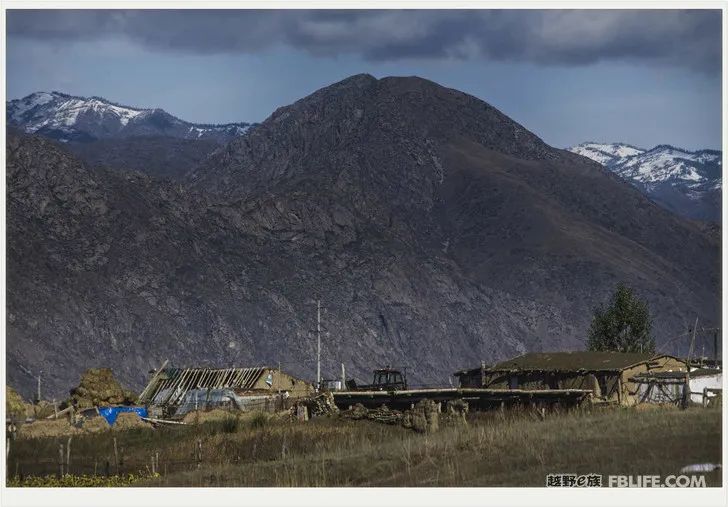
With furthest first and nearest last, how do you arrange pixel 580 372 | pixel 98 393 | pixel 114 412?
pixel 580 372
pixel 98 393
pixel 114 412

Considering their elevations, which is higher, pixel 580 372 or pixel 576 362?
pixel 576 362

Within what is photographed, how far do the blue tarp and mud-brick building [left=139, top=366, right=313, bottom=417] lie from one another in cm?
197

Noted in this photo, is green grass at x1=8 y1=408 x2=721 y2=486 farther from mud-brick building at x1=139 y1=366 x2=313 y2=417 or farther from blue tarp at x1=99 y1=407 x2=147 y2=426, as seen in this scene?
mud-brick building at x1=139 y1=366 x2=313 y2=417

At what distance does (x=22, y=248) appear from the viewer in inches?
6511

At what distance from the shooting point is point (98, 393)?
7956 cm

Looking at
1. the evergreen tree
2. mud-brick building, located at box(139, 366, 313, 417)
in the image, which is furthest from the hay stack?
the evergreen tree

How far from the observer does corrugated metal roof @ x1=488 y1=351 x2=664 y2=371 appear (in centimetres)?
8012

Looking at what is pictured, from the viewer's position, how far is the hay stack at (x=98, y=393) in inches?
3091

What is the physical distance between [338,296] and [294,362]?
24.4 m

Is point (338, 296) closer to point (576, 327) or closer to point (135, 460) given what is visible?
point (576, 327)

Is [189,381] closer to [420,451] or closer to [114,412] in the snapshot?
[114,412]

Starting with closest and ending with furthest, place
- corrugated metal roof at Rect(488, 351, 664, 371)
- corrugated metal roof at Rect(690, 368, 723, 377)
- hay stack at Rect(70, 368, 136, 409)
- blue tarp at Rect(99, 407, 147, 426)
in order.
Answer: blue tarp at Rect(99, 407, 147, 426)
corrugated metal roof at Rect(690, 368, 723, 377)
hay stack at Rect(70, 368, 136, 409)
corrugated metal roof at Rect(488, 351, 664, 371)

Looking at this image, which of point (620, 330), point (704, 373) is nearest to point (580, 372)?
point (704, 373)

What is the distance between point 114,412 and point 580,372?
27.3 metres
